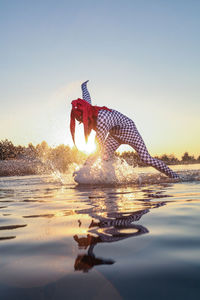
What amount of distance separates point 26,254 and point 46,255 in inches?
4.9

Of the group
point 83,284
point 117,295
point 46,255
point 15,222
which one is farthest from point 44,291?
point 15,222

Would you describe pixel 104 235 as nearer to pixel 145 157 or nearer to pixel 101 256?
pixel 101 256

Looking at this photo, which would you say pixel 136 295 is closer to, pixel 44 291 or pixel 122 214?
pixel 44 291

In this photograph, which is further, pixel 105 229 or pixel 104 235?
pixel 105 229

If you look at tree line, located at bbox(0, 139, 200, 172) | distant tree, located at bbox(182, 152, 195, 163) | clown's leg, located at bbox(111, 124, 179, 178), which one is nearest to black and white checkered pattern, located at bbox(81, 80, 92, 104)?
clown's leg, located at bbox(111, 124, 179, 178)

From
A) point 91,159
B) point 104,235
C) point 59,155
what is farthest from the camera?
point 59,155

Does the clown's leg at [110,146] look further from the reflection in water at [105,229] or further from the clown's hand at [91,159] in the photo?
the reflection in water at [105,229]

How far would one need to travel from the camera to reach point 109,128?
18.7 ft

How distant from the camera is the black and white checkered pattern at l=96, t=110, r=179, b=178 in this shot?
5.59 meters

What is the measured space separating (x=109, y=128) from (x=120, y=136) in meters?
0.59

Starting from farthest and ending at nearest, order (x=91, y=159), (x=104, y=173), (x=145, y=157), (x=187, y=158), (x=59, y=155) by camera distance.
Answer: (x=59, y=155)
(x=187, y=158)
(x=91, y=159)
(x=104, y=173)
(x=145, y=157)

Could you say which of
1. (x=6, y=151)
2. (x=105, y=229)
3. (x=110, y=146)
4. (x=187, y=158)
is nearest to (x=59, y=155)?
(x=6, y=151)

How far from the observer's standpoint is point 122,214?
100 inches

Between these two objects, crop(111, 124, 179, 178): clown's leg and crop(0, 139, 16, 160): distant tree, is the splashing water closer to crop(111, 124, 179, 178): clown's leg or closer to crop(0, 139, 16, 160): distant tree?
crop(111, 124, 179, 178): clown's leg
